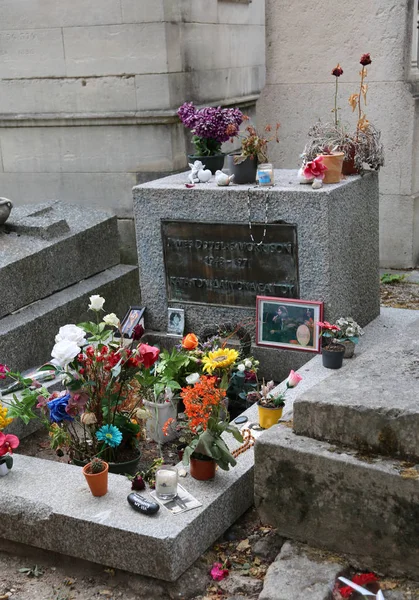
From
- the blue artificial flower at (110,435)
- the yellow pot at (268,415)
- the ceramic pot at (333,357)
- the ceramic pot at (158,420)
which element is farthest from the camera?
the ceramic pot at (333,357)

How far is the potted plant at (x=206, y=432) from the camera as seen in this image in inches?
154

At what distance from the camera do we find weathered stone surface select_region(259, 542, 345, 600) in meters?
3.35

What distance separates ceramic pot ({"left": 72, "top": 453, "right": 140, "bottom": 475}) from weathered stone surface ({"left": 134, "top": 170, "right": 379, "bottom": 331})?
176 cm

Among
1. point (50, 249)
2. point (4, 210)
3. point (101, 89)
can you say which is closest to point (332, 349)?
point (50, 249)

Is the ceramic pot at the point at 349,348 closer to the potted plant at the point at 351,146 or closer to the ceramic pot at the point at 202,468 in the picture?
the potted plant at the point at 351,146

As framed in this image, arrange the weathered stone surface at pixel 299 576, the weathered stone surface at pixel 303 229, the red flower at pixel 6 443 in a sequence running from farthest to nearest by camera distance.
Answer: the weathered stone surface at pixel 303 229 < the red flower at pixel 6 443 < the weathered stone surface at pixel 299 576

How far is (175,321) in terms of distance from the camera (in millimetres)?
6164

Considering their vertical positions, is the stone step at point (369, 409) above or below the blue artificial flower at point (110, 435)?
above

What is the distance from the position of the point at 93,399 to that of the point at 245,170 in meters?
2.23

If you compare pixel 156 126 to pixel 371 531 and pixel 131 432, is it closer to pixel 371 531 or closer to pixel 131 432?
pixel 131 432

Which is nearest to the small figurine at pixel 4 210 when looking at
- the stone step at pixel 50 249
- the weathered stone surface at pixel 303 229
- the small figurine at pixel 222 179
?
the stone step at pixel 50 249

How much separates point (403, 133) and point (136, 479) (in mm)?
5781

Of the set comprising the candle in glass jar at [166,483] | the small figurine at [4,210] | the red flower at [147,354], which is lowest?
the candle in glass jar at [166,483]

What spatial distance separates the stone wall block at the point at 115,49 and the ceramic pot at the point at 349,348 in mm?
3549
